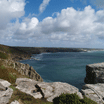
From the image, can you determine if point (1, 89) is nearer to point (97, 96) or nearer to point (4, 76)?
point (4, 76)

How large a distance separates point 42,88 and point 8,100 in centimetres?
478

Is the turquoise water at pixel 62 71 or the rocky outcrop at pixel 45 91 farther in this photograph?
the turquoise water at pixel 62 71

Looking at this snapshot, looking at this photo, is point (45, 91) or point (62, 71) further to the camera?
point (62, 71)

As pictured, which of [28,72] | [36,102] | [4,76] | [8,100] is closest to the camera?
[8,100]

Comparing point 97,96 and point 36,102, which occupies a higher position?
point 36,102

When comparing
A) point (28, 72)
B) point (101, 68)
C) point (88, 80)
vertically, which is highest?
point (101, 68)

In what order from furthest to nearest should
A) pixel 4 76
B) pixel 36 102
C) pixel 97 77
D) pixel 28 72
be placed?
1. pixel 28 72
2. pixel 97 77
3. pixel 4 76
4. pixel 36 102

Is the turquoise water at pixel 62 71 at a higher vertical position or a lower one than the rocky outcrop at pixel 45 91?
lower

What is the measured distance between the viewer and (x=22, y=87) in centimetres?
1318

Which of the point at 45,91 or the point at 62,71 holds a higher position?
the point at 45,91

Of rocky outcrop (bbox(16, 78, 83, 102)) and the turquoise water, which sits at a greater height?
rocky outcrop (bbox(16, 78, 83, 102))

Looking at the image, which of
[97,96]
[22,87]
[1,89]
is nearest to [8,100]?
[1,89]

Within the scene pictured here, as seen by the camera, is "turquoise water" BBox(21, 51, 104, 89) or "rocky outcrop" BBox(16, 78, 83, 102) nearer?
"rocky outcrop" BBox(16, 78, 83, 102)

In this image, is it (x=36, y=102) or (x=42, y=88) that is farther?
(x=42, y=88)
